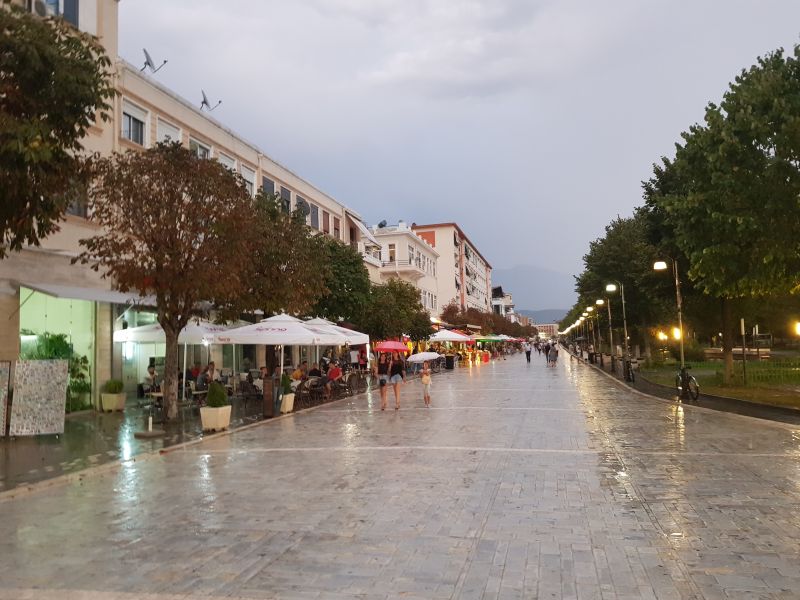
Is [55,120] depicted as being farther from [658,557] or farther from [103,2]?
[103,2]

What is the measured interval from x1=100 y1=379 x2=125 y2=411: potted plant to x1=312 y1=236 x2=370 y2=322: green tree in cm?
A: 1295

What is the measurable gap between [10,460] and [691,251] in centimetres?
1842

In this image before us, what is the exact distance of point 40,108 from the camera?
28.0 feet

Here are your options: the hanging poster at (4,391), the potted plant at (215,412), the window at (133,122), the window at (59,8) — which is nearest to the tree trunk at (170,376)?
the potted plant at (215,412)

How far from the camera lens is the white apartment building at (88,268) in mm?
16080

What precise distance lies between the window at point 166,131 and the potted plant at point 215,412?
12.8m

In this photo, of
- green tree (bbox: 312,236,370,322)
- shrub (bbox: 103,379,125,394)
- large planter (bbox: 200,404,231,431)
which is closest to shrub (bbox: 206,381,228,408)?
large planter (bbox: 200,404,231,431)

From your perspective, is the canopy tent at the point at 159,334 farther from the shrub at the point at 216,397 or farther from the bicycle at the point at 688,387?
the bicycle at the point at 688,387

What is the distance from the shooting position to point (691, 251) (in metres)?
19.6

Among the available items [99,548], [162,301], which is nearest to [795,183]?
[162,301]

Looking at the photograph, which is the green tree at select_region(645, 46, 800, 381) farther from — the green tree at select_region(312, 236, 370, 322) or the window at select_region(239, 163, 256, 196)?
the window at select_region(239, 163, 256, 196)

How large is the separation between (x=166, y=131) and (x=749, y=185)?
781 inches

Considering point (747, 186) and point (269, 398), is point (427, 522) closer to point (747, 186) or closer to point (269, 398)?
point (269, 398)


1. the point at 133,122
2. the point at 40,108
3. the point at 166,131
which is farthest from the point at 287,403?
the point at 166,131
